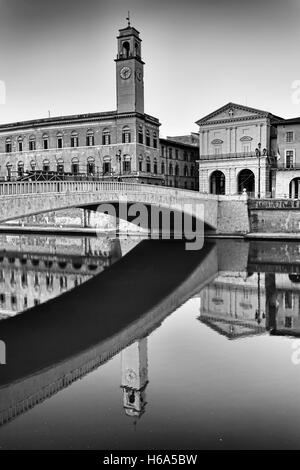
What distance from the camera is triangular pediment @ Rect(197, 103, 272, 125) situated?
6184cm

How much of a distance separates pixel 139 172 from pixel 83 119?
33.1 feet

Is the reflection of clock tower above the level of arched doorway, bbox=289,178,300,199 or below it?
above

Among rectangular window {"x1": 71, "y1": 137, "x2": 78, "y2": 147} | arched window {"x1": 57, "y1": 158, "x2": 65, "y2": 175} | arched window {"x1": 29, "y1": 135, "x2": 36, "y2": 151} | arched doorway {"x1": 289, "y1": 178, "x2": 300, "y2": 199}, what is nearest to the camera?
rectangular window {"x1": 71, "y1": 137, "x2": 78, "y2": 147}

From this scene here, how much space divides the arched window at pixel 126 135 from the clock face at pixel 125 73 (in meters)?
5.93

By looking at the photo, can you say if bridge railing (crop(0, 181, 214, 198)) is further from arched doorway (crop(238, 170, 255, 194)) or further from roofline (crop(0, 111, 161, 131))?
arched doorway (crop(238, 170, 255, 194))

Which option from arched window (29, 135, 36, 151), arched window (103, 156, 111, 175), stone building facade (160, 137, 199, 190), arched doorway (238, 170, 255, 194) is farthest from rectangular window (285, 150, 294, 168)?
arched window (29, 135, 36, 151)

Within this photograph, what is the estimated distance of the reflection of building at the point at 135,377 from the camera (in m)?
11.7

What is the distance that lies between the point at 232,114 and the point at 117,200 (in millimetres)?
39479

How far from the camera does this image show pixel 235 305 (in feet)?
73.8

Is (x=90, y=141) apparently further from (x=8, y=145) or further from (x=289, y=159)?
(x=289, y=159)

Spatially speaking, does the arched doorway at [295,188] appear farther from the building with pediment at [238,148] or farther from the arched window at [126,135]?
the arched window at [126,135]

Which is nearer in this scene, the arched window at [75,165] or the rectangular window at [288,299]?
the rectangular window at [288,299]

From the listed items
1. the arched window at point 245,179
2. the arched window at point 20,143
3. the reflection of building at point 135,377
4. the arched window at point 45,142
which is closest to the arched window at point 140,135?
the arched window at point 45,142
